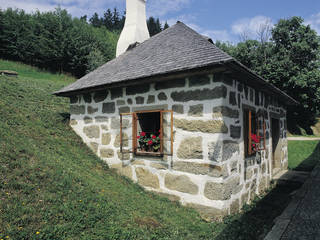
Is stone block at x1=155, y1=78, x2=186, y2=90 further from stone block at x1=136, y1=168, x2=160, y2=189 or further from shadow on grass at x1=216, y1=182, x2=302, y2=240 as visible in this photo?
shadow on grass at x1=216, y1=182, x2=302, y2=240

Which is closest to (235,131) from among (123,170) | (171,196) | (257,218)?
(257,218)

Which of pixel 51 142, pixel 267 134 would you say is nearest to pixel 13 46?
pixel 51 142

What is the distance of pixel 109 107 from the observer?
5.45 meters

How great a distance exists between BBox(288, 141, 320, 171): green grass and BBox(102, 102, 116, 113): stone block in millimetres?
7504

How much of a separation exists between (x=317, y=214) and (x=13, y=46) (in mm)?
27080

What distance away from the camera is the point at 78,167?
462 centimetres

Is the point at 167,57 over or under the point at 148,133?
over

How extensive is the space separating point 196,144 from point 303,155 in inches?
390

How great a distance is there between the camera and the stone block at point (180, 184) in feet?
13.2

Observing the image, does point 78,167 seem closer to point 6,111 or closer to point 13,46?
point 6,111

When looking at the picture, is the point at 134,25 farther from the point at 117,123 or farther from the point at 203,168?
the point at 203,168

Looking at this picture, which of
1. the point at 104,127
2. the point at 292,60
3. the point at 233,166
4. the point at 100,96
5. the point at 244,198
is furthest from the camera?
the point at 292,60

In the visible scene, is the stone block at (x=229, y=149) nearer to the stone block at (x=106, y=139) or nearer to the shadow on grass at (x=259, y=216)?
the shadow on grass at (x=259, y=216)

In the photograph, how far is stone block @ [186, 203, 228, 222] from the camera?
3736 mm
